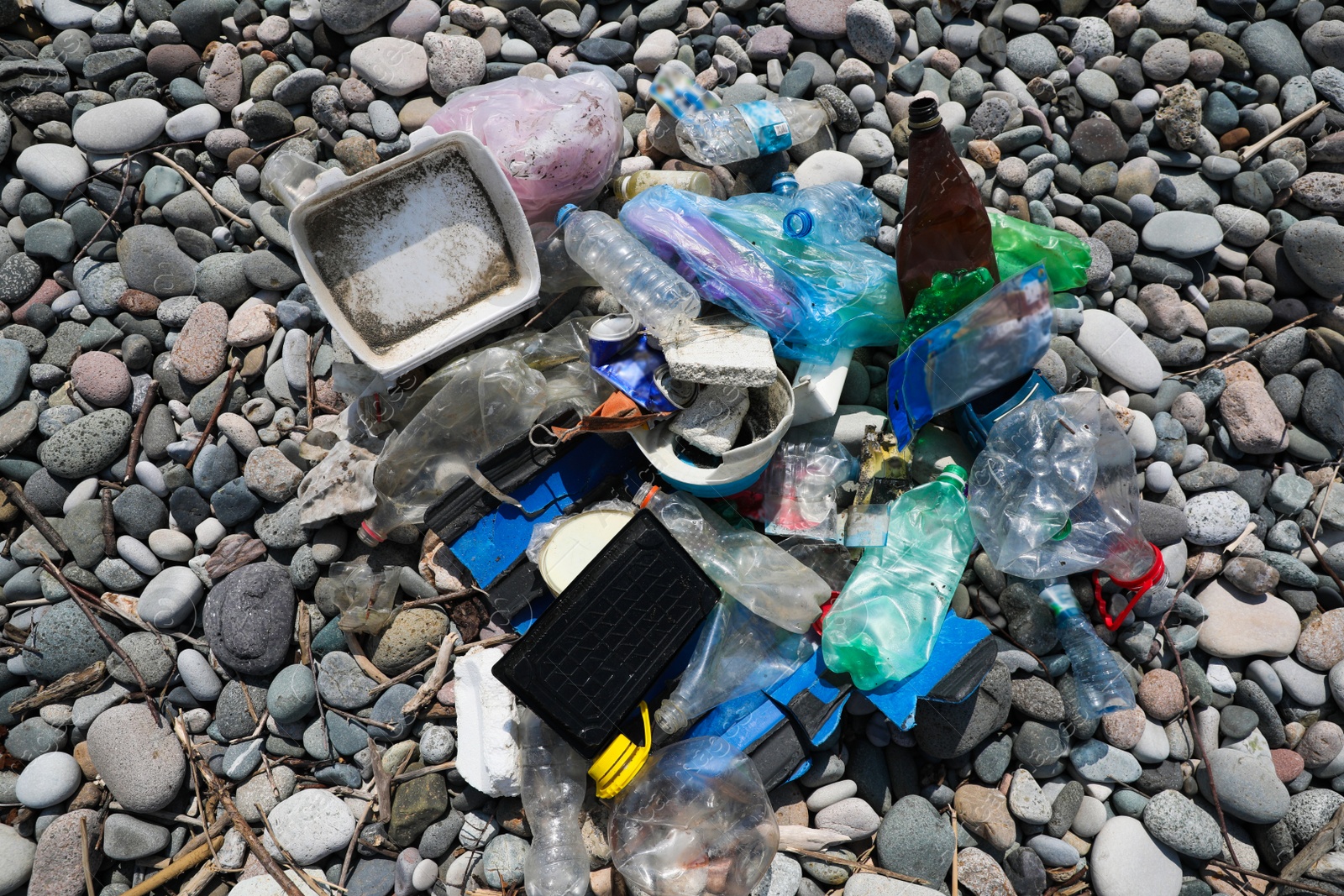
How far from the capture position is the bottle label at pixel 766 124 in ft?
9.46

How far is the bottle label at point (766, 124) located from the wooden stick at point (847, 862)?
2.46 metres

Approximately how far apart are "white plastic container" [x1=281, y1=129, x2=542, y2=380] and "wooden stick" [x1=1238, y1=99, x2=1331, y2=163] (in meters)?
2.89

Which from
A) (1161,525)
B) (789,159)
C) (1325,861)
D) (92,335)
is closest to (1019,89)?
(789,159)

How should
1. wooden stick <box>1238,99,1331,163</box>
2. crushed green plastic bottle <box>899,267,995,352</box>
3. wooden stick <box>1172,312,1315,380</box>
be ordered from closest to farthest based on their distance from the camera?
crushed green plastic bottle <box>899,267,995,352</box> < wooden stick <box>1172,312,1315,380</box> < wooden stick <box>1238,99,1331,163</box>

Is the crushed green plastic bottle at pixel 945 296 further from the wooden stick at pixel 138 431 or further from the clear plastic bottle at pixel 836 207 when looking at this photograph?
the wooden stick at pixel 138 431

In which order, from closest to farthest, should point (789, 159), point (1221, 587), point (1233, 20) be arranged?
1. point (1221, 587)
2. point (789, 159)
3. point (1233, 20)

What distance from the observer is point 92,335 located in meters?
2.87

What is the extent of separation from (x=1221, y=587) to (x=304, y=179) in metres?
3.43

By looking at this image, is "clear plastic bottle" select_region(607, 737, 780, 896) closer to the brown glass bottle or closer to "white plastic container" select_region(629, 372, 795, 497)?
"white plastic container" select_region(629, 372, 795, 497)

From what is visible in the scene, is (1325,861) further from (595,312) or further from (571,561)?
(595,312)

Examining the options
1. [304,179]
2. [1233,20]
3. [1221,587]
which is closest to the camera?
[304,179]

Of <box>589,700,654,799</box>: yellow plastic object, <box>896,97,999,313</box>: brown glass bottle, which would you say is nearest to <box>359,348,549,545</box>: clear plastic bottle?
<box>589,700,654,799</box>: yellow plastic object

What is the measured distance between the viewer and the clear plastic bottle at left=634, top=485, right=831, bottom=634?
2541 mm

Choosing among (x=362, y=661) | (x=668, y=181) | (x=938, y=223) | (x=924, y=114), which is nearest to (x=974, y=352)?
(x=938, y=223)
